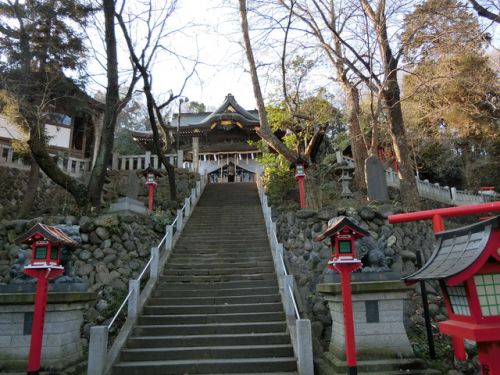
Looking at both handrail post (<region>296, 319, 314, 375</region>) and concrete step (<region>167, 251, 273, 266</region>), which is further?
concrete step (<region>167, 251, 273, 266</region>)

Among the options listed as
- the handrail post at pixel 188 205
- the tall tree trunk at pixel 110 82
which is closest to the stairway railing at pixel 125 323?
the handrail post at pixel 188 205

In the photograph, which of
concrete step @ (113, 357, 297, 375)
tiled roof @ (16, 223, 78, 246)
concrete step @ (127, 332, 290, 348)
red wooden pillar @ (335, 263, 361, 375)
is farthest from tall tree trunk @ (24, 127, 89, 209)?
red wooden pillar @ (335, 263, 361, 375)

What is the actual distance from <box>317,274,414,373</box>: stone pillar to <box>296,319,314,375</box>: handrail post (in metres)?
0.41

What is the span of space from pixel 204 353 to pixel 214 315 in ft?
3.65

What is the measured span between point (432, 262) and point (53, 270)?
4.90 meters

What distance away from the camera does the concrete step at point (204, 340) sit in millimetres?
6562

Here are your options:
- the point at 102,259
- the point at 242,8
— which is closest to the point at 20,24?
the point at 242,8

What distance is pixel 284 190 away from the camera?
54.0 feet

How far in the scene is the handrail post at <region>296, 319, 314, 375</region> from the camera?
5.49 meters

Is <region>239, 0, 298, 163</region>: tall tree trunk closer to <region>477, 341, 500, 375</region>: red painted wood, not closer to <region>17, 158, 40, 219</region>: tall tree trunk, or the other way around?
Answer: <region>17, 158, 40, 219</region>: tall tree trunk

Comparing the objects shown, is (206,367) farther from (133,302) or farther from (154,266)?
(154,266)

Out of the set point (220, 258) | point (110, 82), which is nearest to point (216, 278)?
point (220, 258)

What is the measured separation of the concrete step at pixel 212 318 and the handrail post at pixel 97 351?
5.08 feet

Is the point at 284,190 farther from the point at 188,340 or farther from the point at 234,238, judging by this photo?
the point at 188,340
